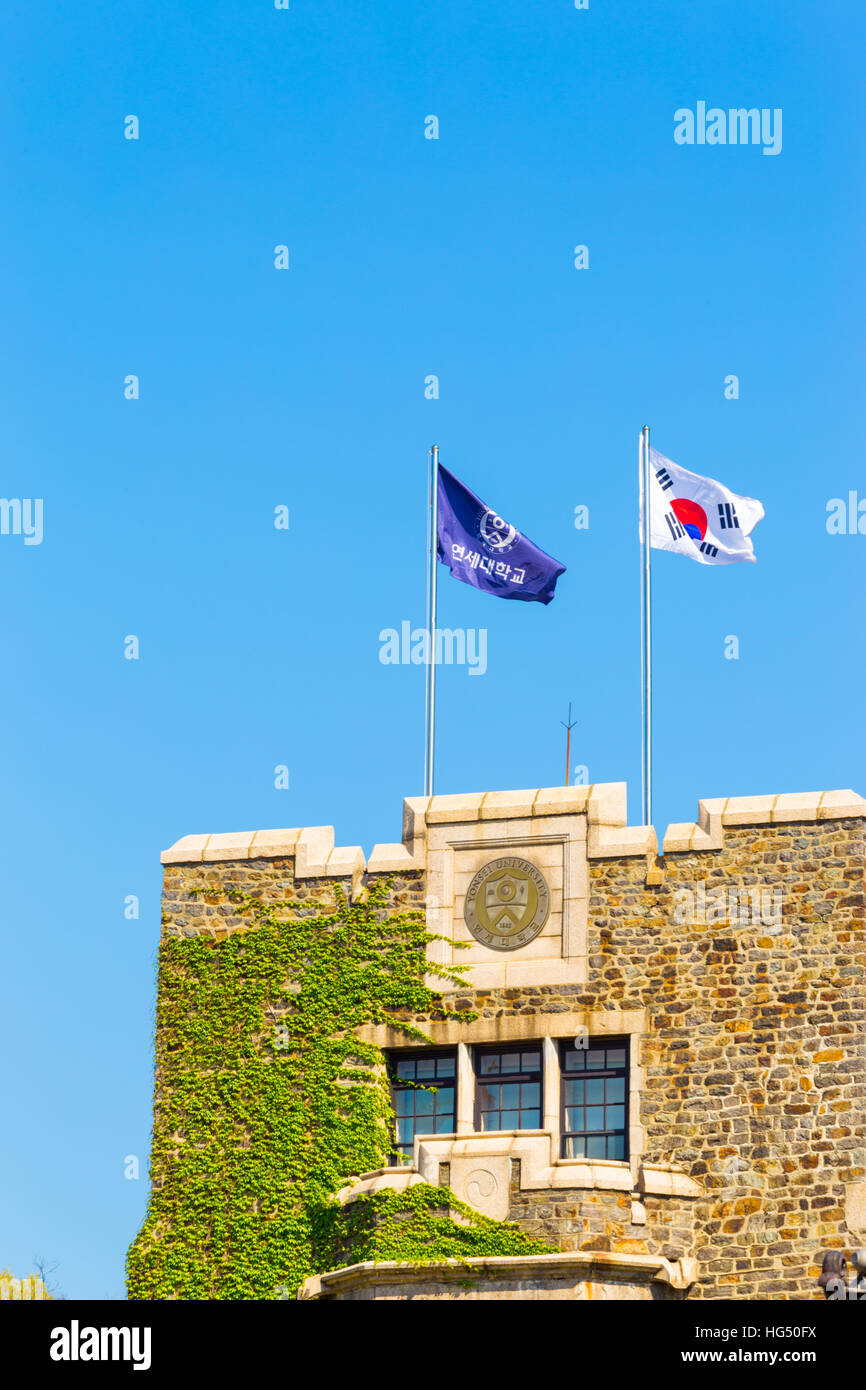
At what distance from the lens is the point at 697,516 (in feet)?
113

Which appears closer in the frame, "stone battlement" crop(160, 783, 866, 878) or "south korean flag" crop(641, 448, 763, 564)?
"stone battlement" crop(160, 783, 866, 878)

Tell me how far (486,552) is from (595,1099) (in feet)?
27.6

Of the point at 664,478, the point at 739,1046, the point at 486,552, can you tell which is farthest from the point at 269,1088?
the point at 664,478

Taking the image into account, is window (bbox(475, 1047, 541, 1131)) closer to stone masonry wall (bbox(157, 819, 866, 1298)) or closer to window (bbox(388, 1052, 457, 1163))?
window (bbox(388, 1052, 457, 1163))

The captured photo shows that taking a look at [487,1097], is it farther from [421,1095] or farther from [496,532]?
[496,532]

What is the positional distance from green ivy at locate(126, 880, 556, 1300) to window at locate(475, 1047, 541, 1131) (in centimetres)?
78

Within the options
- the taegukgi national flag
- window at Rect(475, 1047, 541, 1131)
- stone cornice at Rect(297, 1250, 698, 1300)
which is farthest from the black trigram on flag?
stone cornice at Rect(297, 1250, 698, 1300)

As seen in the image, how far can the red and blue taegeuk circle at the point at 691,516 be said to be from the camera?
34.5 metres

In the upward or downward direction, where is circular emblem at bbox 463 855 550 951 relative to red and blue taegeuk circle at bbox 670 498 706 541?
downward

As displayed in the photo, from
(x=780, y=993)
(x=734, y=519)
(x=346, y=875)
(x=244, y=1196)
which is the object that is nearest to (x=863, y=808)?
(x=780, y=993)

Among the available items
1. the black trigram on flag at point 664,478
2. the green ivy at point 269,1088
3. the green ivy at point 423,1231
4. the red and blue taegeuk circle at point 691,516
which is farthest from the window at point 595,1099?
the black trigram on flag at point 664,478

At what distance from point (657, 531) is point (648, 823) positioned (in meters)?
4.70

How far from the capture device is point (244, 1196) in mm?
31969

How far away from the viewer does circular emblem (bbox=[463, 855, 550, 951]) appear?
106ft
